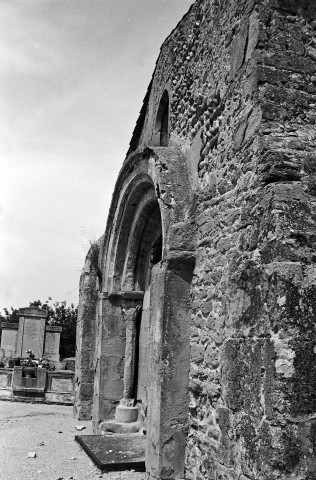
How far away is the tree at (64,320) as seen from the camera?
38.8m

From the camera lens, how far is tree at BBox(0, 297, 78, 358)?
38.8m

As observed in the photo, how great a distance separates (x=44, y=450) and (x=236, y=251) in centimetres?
442

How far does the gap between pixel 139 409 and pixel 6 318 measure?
151ft

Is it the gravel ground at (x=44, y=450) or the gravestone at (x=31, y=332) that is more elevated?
the gravestone at (x=31, y=332)

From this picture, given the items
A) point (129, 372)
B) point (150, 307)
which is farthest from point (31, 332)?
point (150, 307)

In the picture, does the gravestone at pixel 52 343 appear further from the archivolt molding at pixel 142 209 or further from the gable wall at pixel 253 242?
the gable wall at pixel 253 242

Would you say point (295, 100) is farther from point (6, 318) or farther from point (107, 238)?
point (6, 318)

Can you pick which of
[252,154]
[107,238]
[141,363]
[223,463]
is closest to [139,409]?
[141,363]

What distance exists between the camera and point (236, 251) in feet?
13.2

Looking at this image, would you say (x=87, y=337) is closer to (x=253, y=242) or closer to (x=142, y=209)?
(x=142, y=209)

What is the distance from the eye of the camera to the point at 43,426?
8.57 meters

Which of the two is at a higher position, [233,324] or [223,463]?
[233,324]

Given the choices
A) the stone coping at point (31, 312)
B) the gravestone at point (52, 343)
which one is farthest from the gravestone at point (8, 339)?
the gravestone at point (52, 343)

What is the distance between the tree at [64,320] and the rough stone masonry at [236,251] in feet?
112
